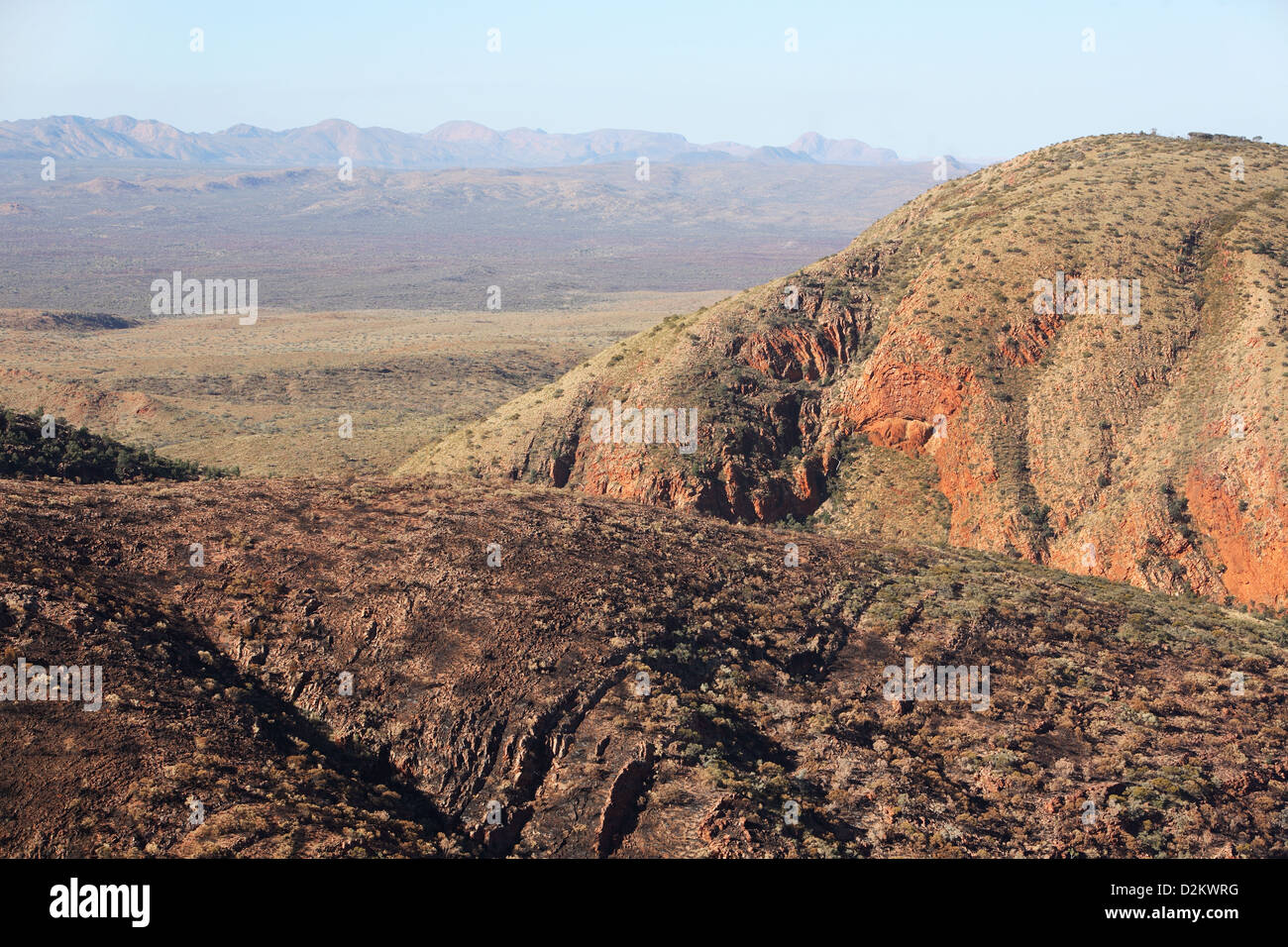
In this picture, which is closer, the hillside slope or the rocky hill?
the rocky hill

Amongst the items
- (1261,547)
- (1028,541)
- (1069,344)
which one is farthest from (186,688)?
(1069,344)

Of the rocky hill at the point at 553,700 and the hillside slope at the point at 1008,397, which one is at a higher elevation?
the hillside slope at the point at 1008,397

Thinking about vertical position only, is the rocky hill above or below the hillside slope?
below

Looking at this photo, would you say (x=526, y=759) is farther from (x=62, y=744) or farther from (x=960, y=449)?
(x=960, y=449)

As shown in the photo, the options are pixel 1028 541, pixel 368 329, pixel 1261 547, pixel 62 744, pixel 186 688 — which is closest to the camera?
pixel 62 744

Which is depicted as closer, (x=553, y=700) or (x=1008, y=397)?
(x=553, y=700)
